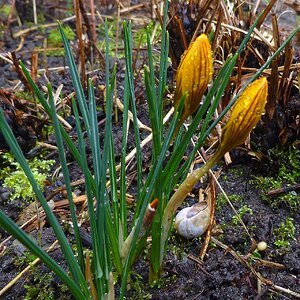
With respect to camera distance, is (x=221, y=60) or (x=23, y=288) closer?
(x=23, y=288)

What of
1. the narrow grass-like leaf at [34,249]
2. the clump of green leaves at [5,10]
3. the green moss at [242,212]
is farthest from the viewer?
the clump of green leaves at [5,10]

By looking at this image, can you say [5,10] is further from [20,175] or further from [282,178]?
[282,178]

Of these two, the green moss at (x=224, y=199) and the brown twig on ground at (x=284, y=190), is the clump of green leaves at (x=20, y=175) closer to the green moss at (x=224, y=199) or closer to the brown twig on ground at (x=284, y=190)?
the green moss at (x=224, y=199)

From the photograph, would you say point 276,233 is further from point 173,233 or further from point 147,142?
point 147,142

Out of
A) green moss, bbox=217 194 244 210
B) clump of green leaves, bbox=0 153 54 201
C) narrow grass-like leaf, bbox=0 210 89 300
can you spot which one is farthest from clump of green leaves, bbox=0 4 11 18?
narrow grass-like leaf, bbox=0 210 89 300

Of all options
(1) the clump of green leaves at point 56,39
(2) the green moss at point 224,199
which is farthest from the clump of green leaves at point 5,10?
(2) the green moss at point 224,199

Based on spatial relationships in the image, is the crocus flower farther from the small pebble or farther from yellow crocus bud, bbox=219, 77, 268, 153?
the small pebble

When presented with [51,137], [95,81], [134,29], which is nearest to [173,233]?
[51,137]
